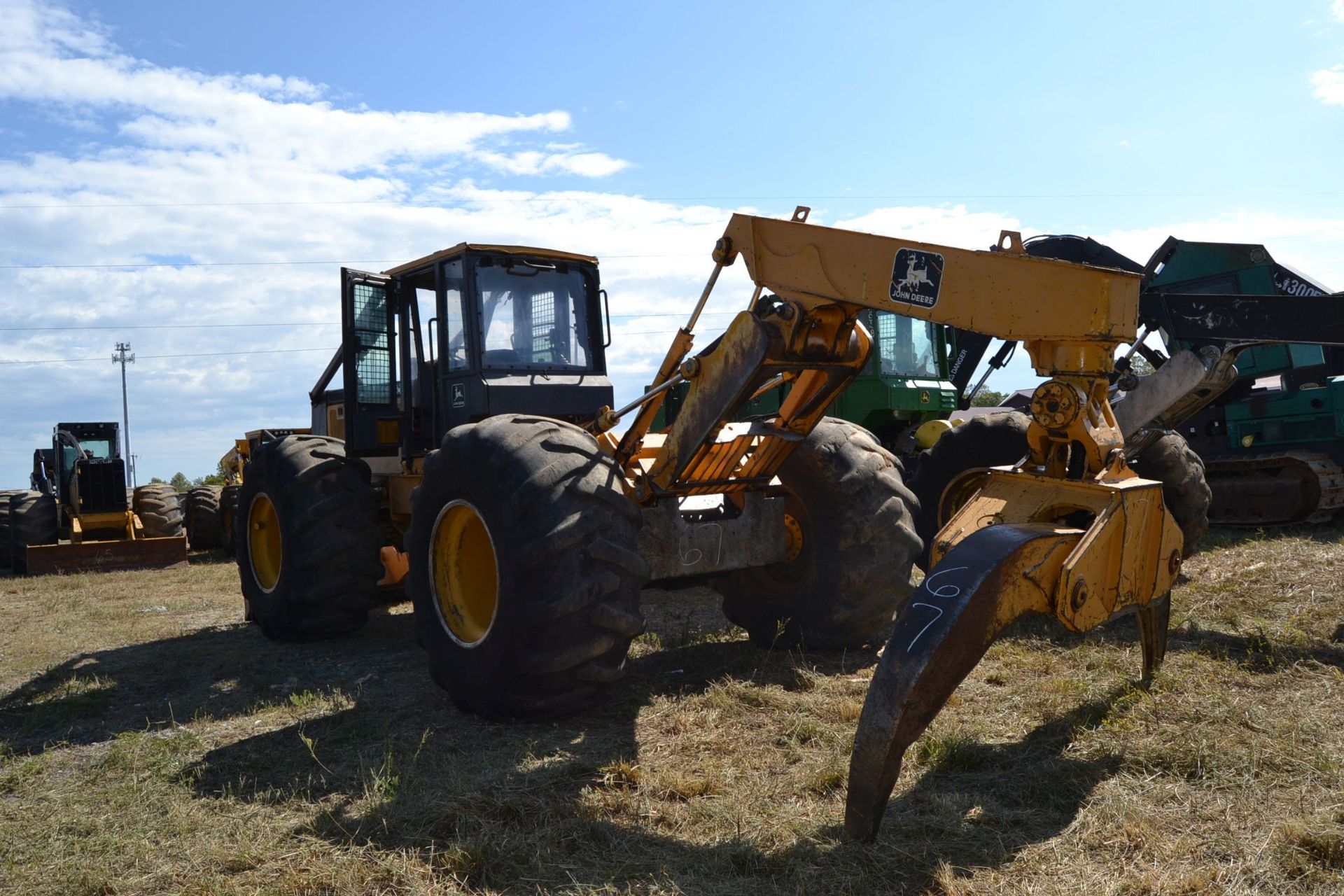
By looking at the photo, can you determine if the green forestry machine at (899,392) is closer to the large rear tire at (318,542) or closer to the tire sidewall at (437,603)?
the large rear tire at (318,542)

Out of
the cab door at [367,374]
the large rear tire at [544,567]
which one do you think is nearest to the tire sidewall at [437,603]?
the large rear tire at [544,567]

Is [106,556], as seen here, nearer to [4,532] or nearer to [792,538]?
[4,532]

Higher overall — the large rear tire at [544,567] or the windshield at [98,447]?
the windshield at [98,447]

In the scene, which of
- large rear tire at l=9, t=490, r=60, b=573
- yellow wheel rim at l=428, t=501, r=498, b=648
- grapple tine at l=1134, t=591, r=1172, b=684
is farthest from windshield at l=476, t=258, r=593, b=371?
large rear tire at l=9, t=490, r=60, b=573

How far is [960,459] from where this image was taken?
8180mm

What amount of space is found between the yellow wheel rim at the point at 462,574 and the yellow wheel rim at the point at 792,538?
1803 mm

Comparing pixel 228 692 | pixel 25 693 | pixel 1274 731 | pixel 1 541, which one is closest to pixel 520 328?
pixel 228 692

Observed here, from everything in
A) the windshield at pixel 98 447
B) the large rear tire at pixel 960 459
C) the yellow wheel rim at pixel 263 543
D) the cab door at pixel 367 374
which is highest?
the cab door at pixel 367 374

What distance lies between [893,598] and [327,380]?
590 centimetres

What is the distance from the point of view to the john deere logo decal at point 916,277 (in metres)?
4.35

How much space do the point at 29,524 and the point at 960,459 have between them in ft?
43.9

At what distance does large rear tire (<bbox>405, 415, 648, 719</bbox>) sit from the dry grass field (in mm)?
269

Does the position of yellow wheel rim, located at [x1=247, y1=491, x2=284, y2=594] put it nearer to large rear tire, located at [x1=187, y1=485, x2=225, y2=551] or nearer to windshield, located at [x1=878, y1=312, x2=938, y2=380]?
windshield, located at [x1=878, y1=312, x2=938, y2=380]

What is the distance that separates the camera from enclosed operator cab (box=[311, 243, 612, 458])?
22.4ft
